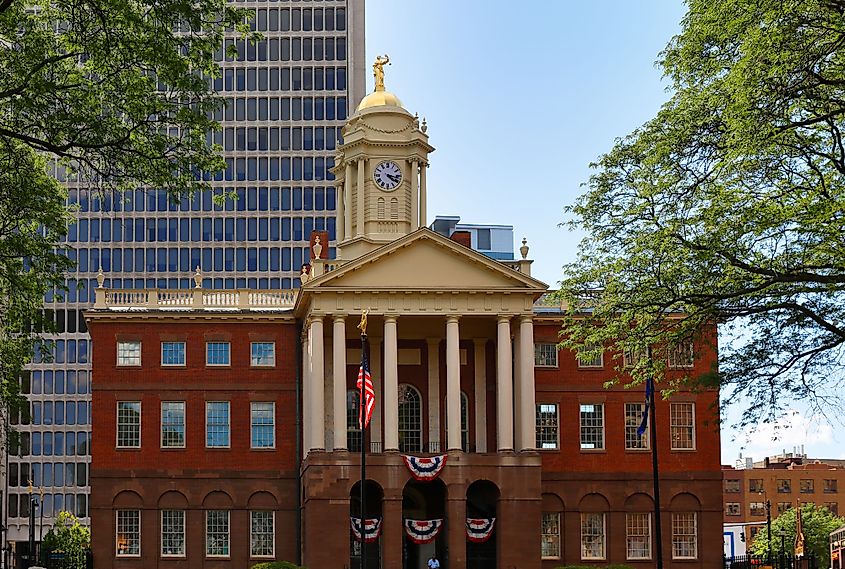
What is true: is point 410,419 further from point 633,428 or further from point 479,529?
point 633,428

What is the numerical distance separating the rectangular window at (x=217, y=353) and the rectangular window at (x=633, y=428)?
1905cm

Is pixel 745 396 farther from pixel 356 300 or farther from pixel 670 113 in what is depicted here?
pixel 356 300

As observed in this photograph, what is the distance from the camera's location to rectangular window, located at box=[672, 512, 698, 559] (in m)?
67.7

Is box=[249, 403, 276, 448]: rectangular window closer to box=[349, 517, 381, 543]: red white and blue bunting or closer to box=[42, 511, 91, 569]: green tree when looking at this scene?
box=[349, 517, 381, 543]: red white and blue bunting

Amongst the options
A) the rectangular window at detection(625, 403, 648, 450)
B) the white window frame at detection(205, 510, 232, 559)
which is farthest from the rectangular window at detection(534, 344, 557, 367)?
the white window frame at detection(205, 510, 232, 559)

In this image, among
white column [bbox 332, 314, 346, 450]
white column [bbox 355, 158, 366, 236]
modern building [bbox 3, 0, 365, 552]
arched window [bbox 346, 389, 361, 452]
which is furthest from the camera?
modern building [bbox 3, 0, 365, 552]

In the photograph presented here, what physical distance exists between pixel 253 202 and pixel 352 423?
211 feet

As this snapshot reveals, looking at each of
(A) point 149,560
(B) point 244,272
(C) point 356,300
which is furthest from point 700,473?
(B) point 244,272

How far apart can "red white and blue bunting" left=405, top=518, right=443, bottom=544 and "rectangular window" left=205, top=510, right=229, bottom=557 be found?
29.0 ft

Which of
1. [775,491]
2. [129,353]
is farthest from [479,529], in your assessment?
[775,491]

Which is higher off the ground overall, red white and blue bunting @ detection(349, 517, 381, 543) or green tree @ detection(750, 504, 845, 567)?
red white and blue bunting @ detection(349, 517, 381, 543)

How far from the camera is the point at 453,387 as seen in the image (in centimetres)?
6256

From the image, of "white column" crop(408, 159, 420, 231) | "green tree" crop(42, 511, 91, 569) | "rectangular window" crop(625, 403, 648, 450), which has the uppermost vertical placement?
"white column" crop(408, 159, 420, 231)

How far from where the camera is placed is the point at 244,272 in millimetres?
127375
